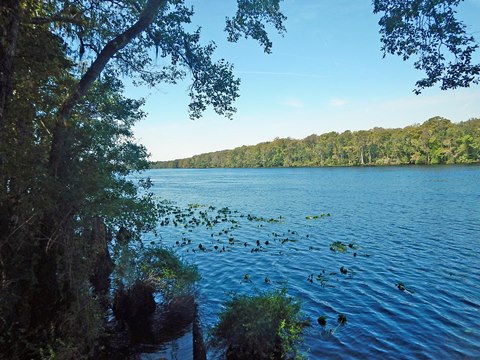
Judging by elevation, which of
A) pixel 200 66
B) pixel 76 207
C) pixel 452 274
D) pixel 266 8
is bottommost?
pixel 452 274

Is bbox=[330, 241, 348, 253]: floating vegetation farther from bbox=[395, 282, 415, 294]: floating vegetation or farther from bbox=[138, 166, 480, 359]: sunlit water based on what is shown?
bbox=[395, 282, 415, 294]: floating vegetation

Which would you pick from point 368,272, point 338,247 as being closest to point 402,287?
point 368,272

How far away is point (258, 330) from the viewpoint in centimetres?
952

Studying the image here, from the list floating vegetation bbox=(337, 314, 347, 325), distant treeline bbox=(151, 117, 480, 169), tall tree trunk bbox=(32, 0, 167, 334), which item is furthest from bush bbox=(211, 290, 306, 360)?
distant treeline bbox=(151, 117, 480, 169)

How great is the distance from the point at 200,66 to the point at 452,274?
17512mm

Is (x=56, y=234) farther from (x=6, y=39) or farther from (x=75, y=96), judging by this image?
(x=6, y=39)

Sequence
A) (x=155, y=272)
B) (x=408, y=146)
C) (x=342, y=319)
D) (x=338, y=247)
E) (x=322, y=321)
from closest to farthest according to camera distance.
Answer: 1. (x=322, y=321)
2. (x=342, y=319)
3. (x=155, y=272)
4. (x=338, y=247)
5. (x=408, y=146)

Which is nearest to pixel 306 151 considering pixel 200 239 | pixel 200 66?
pixel 200 239

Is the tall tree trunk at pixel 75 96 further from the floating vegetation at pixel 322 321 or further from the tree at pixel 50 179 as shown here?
the floating vegetation at pixel 322 321

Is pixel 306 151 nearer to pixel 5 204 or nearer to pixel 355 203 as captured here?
pixel 355 203

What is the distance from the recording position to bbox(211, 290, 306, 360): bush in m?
9.58

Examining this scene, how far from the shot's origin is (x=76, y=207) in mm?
8625

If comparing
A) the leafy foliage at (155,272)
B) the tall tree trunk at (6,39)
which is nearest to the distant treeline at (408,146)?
the leafy foliage at (155,272)

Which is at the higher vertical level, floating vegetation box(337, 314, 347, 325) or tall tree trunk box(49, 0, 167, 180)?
tall tree trunk box(49, 0, 167, 180)
